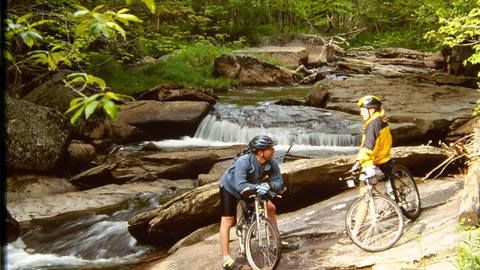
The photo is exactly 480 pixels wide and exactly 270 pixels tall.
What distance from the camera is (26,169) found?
1326 cm

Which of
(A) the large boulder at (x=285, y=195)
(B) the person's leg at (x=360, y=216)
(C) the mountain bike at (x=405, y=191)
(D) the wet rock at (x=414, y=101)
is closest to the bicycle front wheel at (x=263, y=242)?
(B) the person's leg at (x=360, y=216)

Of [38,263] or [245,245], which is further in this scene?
[38,263]

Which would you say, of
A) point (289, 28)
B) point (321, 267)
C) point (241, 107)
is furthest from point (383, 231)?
point (289, 28)

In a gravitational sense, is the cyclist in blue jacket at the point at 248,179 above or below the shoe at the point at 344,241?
above

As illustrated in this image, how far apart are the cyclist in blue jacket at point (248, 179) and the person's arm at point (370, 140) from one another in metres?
1.23

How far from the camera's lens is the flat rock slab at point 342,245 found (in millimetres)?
5715

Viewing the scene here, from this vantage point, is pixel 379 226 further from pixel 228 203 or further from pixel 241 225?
pixel 228 203

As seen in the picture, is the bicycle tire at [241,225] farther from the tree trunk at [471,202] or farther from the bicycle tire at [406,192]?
the tree trunk at [471,202]

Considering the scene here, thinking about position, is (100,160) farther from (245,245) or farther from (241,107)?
(245,245)

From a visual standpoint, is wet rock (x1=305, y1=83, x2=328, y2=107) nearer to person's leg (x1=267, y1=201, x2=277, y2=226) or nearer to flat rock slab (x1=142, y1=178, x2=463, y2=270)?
flat rock slab (x1=142, y1=178, x2=463, y2=270)

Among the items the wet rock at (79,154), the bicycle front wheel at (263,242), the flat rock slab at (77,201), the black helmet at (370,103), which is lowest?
the flat rock slab at (77,201)

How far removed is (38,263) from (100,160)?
6604 millimetres

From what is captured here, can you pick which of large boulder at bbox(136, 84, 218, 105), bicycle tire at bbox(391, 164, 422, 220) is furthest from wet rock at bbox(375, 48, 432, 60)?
bicycle tire at bbox(391, 164, 422, 220)

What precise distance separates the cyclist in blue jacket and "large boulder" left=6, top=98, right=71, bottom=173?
8587mm
